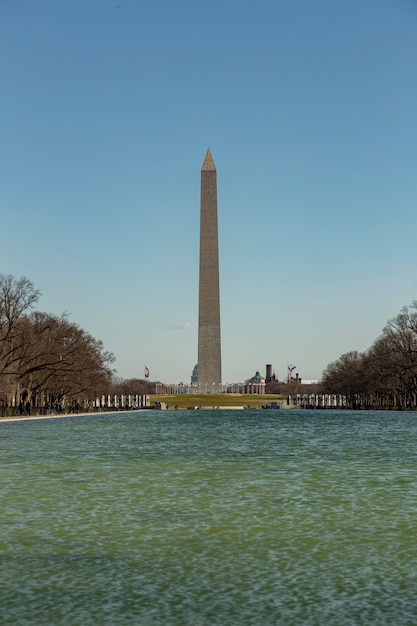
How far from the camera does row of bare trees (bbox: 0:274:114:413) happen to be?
69781 millimetres

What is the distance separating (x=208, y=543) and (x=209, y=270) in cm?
8110

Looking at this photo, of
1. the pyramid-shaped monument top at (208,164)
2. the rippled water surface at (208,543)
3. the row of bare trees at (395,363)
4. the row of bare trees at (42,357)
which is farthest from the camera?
the pyramid-shaped monument top at (208,164)

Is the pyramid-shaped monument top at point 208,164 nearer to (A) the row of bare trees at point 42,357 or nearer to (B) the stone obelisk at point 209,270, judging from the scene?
(B) the stone obelisk at point 209,270

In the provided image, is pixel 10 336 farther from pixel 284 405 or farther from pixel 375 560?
pixel 284 405

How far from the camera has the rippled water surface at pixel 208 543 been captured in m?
10.1

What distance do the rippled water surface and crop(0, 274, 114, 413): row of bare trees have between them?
138ft

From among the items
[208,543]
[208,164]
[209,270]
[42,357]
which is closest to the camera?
[208,543]

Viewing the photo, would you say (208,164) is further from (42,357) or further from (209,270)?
(42,357)

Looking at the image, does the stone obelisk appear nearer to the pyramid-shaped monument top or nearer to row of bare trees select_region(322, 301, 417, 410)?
the pyramid-shaped monument top

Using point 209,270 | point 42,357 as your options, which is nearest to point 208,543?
point 42,357

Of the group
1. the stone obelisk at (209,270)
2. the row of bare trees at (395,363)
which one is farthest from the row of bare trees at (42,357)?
the row of bare trees at (395,363)

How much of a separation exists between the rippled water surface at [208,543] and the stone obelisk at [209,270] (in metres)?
66.4

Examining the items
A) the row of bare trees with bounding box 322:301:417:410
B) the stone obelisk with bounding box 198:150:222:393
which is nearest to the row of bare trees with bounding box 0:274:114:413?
the stone obelisk with bounding box 198:150:222:393

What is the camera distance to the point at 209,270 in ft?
311
